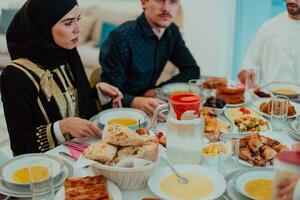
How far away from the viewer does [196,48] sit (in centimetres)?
450

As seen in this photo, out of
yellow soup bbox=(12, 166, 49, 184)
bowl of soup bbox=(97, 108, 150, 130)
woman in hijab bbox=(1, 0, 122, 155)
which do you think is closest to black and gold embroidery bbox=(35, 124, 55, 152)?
woman in hijab bbox=(1, 0, 122, 155)

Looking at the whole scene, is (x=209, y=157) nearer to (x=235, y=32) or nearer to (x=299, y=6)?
(x=299, y=6)

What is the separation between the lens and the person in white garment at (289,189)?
0.91 m

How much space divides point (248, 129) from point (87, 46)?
3749 mm

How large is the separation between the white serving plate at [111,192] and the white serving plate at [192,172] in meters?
0.10

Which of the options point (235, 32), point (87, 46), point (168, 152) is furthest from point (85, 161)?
point (87, 46)

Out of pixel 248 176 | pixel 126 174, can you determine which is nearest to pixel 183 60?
pixel 248 176

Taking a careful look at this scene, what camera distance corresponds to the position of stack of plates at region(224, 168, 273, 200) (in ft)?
3.99

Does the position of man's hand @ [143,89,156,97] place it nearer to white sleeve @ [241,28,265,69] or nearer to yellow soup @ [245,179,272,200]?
white sleeve @ [241,28,265,69]

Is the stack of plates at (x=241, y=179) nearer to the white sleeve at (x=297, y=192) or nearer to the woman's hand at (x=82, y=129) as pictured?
the white sleeve at (x=297, y=192)

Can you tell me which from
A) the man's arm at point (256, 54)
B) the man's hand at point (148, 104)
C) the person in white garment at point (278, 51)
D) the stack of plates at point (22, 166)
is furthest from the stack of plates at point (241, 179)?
the man's arm at point (256, 54)

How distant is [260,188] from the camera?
1.26m

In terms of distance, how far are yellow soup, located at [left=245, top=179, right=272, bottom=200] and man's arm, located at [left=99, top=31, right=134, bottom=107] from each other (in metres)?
1.17

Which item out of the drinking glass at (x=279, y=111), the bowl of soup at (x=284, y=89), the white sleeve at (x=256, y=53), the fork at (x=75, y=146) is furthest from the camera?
the white sleeve at (x=256, y=53)
